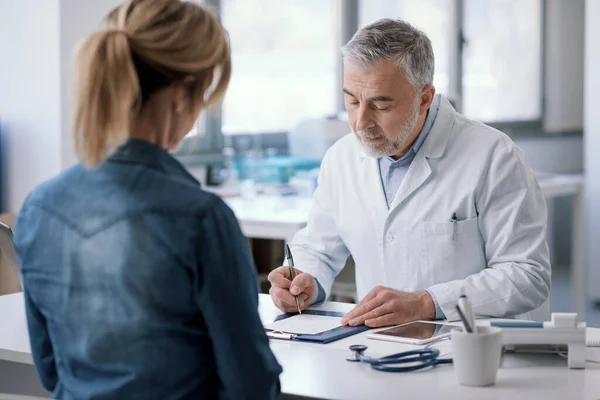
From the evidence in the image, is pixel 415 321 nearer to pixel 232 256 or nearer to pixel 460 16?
pixel 232 256

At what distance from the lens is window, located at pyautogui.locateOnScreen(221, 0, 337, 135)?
4898 mm

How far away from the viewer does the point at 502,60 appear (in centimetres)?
657

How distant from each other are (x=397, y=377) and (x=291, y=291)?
1.70ft

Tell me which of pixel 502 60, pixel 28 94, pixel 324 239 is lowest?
pixel 324 239

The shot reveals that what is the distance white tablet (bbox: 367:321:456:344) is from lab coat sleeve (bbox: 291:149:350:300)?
0.44 meters

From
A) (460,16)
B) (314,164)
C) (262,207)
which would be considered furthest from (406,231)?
(460,16)

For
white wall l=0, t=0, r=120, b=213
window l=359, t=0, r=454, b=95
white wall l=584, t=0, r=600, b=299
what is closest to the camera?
white wall l=0, t=0, r=120, b=213

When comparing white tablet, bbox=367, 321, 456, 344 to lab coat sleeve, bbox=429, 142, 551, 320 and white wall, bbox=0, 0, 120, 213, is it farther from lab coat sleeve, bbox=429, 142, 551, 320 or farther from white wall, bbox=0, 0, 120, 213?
white wall, bbox=0, 0, 120, 213

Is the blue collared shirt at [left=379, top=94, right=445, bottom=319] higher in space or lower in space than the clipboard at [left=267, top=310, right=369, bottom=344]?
higher

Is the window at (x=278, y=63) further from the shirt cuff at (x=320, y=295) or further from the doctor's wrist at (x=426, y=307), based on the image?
the doctor's wrist at (x=426, y=307)

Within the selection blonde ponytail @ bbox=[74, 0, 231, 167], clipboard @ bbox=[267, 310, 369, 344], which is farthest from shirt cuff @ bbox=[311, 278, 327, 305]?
blonde ponytail @ bbox=[74, 0, 231, 167]

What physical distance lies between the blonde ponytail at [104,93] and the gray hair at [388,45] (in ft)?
3.37

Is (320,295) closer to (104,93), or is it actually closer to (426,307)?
(426,307)

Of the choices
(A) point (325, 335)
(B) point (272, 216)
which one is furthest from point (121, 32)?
(B) point (272, 216)
